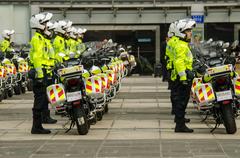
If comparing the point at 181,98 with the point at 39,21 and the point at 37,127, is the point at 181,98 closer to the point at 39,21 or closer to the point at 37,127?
the point at 37,127

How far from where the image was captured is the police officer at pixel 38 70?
41.2 ft

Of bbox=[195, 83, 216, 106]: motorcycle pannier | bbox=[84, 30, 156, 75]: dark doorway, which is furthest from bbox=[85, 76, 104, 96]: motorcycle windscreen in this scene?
bbox=[84, 30, 156, 75]: dark doorway

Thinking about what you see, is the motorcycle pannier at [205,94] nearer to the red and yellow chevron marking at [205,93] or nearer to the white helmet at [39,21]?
the red and yellow chevron marking at [205,93]

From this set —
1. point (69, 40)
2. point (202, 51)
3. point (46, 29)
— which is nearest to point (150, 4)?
point (69, 40)

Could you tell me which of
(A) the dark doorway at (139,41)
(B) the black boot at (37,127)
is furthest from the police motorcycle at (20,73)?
(A) the dark doorway at (139,41)

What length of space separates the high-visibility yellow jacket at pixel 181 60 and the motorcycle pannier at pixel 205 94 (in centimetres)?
34

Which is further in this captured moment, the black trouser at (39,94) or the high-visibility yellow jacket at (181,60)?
the black trouser at (39,94)

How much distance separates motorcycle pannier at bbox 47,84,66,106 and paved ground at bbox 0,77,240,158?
61 cm

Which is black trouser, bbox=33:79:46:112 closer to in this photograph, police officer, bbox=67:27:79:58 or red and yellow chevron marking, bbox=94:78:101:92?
red and yellow chevron marking, bbox=94:78:101:92

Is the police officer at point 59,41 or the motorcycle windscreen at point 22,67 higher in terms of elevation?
the police officer at point 59,41

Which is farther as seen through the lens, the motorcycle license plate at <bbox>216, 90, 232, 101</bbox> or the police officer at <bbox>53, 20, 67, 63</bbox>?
the police officer at <bbox>53, 20, 67, 63</bbox>

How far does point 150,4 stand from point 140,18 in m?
0.83

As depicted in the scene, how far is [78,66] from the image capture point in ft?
39.9

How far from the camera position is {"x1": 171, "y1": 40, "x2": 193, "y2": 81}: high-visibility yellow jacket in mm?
12266
